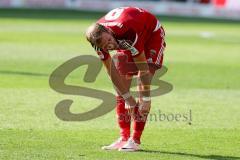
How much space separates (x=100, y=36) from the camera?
8.70 metres

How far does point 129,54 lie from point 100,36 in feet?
3.07

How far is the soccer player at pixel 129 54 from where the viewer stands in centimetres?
896

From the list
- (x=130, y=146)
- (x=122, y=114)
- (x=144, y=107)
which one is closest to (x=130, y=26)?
(x=144, y=107)

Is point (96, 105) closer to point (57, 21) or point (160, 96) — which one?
point (160, 96)

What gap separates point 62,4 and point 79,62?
25713 mm

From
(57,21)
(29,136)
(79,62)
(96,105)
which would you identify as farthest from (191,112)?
(57,21)

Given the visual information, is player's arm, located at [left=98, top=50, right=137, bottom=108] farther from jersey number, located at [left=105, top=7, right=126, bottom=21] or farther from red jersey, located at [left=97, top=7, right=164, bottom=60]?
jersey number, located at [left=105, top=7, right=126, bottom=21]

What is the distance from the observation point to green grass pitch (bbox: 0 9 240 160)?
952 cm

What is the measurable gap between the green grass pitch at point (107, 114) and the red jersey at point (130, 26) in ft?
4.28

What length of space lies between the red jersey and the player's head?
143 millimetres

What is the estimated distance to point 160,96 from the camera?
15.2m

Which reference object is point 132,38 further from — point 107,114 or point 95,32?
point 107,114

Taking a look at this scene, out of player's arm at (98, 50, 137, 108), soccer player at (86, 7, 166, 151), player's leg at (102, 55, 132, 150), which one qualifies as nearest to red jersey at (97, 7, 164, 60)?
soccer player at (86, 7, 166, 151)

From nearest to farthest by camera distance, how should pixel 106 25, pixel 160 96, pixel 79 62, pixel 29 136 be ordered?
pixel 106 25 < pixel 29 136 < pixel 160 96 < pixel 79 62
